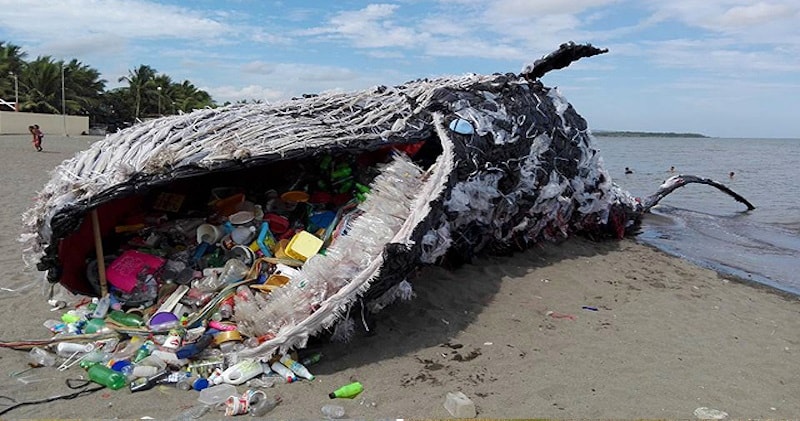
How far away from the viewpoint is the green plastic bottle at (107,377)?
143 inches

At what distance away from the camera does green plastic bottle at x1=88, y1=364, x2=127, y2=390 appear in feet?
11.9

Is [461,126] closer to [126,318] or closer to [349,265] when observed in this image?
[349,265]

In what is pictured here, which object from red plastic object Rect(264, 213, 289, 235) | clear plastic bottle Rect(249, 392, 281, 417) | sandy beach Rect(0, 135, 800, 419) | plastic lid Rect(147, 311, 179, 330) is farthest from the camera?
red plastic object Rect(264, 213, 289, 235)

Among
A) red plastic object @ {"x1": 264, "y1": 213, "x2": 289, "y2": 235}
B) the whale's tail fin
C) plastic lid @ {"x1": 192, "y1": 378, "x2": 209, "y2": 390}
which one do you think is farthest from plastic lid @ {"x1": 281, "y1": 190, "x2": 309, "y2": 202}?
the whale's tail fin

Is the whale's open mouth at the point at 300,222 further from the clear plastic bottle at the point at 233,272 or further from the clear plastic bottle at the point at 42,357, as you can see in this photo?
the clear plastic bottle at the point at 42,357

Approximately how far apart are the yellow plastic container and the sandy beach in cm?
72

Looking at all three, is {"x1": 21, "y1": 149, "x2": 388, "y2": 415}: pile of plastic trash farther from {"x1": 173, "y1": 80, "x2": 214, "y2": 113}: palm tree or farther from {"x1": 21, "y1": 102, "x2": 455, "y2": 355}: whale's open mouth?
{"x1": 173, "y1": 80, "x2": 214, "y2": 113}: palm tree

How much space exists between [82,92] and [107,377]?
47.9 m

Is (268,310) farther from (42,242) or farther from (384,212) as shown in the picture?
(42,242)

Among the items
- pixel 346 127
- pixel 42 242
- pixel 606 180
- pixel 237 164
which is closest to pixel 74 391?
pixel 42 242

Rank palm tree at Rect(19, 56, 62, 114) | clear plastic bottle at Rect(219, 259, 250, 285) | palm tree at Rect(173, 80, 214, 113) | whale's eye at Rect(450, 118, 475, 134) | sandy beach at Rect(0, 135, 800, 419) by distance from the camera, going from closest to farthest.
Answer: sandy beach at Rect(0, 135, 800, 419)
clear plastic bottle at Rect(219, 259, 250, 285)
whale's eye at Rect(450, 118, 475, 134)
palm tree at Rect(19, 56, 62, 114)
palm tree at Rect(173, 80, 214, 113)

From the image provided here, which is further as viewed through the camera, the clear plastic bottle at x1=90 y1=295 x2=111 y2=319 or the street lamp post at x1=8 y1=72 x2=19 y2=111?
the street lamp post at x1=8 y1=72 x2=19 y2=111

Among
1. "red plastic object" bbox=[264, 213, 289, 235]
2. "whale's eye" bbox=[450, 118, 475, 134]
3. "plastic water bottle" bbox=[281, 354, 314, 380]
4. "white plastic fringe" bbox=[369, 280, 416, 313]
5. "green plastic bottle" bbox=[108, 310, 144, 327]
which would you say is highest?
"whale's eye" bbox=[450, 118, 475, 134]

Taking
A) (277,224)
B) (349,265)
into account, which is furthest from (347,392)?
(277,224)
